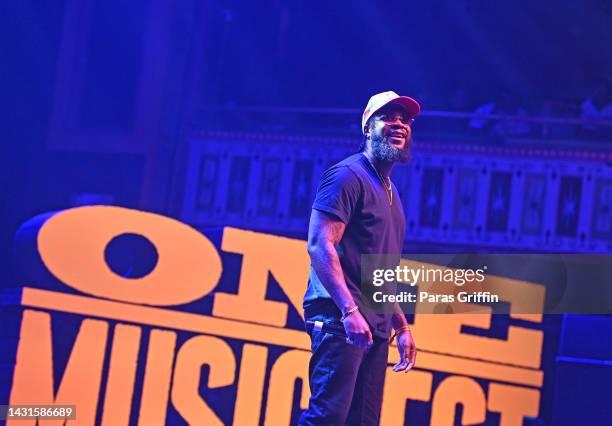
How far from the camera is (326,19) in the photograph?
307 inches

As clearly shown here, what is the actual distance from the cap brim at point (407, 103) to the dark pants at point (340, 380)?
0.89 m

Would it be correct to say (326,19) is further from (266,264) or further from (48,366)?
(48,366)

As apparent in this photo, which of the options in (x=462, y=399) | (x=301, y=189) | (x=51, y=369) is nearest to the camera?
(x=51, y=369)

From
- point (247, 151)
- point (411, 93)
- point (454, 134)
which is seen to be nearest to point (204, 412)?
point (247, 151)

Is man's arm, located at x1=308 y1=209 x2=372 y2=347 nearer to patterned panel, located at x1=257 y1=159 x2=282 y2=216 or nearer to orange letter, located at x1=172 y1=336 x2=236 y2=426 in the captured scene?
orange letter, located at x1=172 y1=336 x2=236 y2=426

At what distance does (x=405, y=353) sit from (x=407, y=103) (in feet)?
3.42

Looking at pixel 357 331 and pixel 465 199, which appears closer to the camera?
pixel 357 331

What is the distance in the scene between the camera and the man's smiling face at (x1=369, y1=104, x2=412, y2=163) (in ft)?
11.3

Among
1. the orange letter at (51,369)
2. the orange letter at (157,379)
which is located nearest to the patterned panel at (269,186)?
the orange letter at (157,379)

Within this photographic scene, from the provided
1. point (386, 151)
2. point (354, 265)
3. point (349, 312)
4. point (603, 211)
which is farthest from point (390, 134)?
point (603, 211)

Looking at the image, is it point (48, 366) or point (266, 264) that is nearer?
point (48, 366)

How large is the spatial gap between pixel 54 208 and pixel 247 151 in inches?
65.6

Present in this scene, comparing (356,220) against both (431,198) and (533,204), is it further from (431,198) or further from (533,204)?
(533,204)

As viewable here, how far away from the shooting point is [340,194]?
10.6 ft
